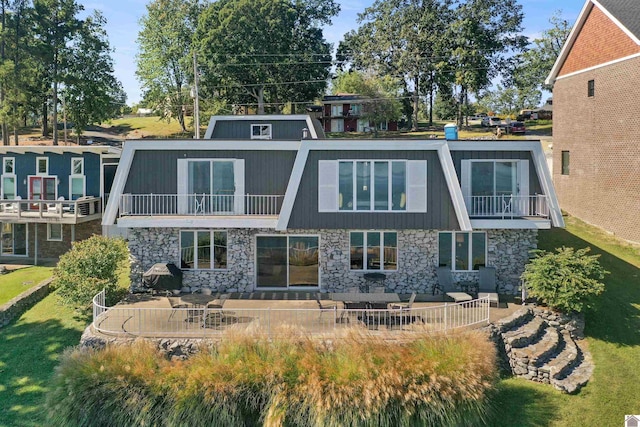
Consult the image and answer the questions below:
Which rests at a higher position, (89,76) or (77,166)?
(89,76)

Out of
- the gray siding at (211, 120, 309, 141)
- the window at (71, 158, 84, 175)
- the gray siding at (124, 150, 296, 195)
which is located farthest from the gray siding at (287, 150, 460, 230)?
the window at (71, 158, 84, 175)

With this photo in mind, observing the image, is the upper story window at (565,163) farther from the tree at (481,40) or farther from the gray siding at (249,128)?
the tree at (481,40)

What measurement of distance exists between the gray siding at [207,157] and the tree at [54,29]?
2742 centimetres

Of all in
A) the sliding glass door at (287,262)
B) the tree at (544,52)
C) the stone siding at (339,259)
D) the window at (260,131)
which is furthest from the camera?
the tree at (544,52)

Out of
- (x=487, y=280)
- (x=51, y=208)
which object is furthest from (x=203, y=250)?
Result: (x=51, y=208)

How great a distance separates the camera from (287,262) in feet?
51.0

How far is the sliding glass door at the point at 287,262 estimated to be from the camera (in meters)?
15.5

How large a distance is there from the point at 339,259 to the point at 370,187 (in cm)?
264

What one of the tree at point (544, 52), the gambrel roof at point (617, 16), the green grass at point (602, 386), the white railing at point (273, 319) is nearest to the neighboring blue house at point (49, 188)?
the white railing at point (273, 319)

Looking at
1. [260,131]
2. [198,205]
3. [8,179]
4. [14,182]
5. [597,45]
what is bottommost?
[198,205]

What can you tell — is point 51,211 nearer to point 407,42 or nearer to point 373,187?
point 373,187

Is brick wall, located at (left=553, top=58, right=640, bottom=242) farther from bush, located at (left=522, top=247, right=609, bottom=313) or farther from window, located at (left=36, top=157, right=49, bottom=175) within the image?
window, located at (left=36, top=157, right=49, bottom=175)

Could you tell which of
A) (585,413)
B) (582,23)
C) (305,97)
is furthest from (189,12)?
(585,413)

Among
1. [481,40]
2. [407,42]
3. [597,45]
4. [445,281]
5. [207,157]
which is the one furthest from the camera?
[407,42]
